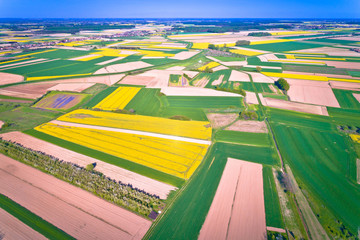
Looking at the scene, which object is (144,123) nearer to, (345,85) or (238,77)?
(238,77)

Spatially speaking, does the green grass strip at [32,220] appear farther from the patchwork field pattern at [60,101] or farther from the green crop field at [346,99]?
Result: the green crop field at [346,99]

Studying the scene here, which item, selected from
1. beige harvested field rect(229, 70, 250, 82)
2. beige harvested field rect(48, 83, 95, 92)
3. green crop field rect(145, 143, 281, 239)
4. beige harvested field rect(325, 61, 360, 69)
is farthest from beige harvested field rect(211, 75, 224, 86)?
beige harvested field rect(325, 61, 360, 69)

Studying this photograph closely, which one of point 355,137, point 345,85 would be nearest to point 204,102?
point 355,137

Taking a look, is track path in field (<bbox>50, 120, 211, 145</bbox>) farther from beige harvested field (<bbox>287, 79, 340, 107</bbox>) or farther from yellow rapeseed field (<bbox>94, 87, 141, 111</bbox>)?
beige harvested field (<bbox>287, 79, 340, 107</bbox>)

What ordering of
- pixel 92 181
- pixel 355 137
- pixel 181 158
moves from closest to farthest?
pixel 92 181 → pixel 181 158 → pixel 355 137

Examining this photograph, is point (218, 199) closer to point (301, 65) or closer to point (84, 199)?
point (84, 199)

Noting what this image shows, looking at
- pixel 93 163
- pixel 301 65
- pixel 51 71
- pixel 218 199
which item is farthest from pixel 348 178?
pixel 51 71

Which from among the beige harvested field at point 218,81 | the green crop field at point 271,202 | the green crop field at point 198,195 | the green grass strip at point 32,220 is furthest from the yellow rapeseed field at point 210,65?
the green grass strip at point 32,220
